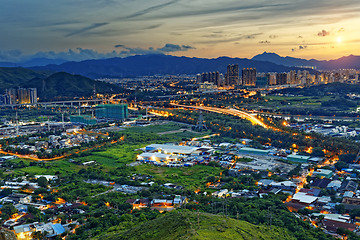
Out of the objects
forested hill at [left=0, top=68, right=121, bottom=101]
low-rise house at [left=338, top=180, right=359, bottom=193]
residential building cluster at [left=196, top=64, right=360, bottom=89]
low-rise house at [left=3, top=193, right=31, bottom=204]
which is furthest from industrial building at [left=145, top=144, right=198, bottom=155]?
residential building cluster at [left=196, top=64, right=360, bottom=89]

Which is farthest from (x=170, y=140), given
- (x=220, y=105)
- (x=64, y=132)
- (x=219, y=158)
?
(x=220, y=105)

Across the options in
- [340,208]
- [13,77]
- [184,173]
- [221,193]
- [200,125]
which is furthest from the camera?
[13,77]

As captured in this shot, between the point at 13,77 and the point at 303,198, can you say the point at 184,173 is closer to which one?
the point at 303,198

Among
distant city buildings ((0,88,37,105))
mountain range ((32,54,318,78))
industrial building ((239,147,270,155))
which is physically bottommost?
industrial building ((239,147,270,155))

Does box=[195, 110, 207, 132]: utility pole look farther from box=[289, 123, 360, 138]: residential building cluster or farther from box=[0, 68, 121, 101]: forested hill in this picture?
box=[0, 68, 121, 101]: forested hill

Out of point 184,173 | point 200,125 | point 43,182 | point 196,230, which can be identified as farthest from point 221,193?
point 200,125

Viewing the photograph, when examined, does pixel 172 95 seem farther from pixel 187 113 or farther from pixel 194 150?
pixel 194 150

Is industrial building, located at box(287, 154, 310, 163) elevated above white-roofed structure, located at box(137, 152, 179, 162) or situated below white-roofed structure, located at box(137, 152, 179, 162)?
below
